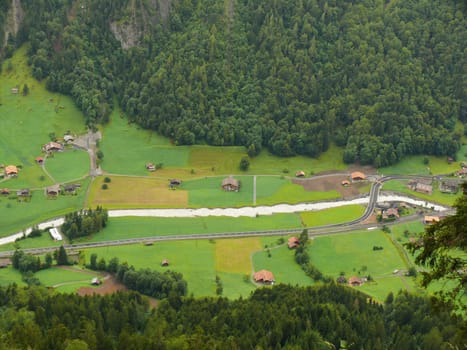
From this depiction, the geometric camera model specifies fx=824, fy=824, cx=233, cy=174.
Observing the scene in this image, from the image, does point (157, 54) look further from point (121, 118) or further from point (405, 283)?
point (405, 283)

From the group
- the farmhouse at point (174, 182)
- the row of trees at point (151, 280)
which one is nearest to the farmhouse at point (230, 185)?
the farmhouse at point (174, 182)

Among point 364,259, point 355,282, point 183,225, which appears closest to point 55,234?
point 183,225

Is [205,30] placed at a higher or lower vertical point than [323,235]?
higher

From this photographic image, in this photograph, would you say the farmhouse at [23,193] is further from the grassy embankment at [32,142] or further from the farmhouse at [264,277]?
the farmhouse at [264,277]

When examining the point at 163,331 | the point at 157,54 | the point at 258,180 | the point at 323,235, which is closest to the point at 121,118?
the point at 157,54

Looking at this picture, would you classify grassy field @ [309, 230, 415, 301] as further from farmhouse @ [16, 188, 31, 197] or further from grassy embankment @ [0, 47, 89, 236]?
farmhouse @ [16, 188, 31, 197]

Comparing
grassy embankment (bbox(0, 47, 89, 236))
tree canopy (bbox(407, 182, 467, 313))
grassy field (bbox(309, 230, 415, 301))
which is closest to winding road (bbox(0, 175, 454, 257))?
grassy field (bbox(309, 230, 415, 301))
